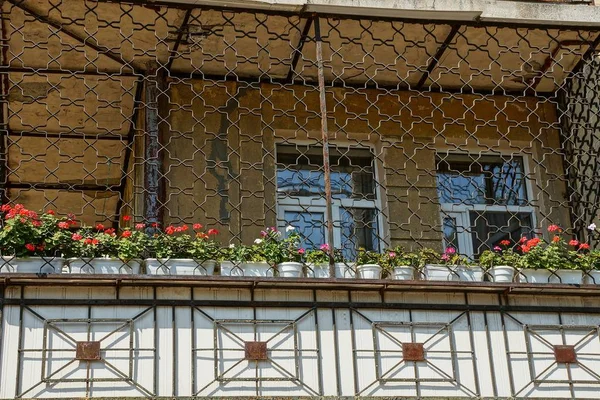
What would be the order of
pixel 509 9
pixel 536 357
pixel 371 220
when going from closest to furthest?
pixel 536 357 < pixel 509 9 < pixel 371 220

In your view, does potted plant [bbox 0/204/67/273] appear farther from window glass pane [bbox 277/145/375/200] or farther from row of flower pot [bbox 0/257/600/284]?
window glass pane [bbox 277/145/375/200]

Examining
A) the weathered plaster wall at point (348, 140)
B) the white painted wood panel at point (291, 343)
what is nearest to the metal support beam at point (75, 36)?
the weathered plaster wall at point (348, 140)

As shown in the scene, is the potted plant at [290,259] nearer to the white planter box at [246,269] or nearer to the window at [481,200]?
the white planter box at [246,269]

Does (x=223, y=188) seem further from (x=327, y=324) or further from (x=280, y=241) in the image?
(x=327, y=324)

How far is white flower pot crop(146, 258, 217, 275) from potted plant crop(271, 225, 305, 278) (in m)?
0.56

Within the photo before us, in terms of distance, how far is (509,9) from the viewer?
30.8 feet

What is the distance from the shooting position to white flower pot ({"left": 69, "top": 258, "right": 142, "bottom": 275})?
26.1ft

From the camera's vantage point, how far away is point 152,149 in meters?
9.81

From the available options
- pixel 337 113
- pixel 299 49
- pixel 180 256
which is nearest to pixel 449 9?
pixel 299 49

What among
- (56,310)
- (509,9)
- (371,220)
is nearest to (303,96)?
(371,220)

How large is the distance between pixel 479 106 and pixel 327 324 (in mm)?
3759

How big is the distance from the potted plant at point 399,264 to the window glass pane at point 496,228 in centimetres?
195

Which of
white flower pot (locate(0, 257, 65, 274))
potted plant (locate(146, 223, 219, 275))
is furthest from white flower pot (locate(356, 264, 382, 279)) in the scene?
white flower pot (locate(0, 257, 65, 274))

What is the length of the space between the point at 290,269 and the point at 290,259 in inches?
6.2
